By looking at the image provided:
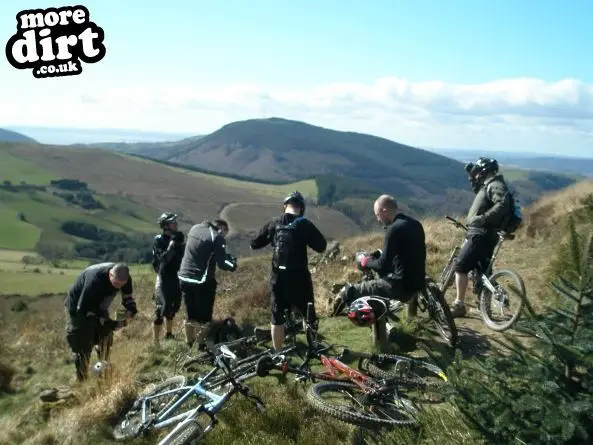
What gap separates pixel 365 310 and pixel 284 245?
1290 mm

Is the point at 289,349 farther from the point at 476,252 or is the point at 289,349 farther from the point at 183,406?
the point at 476,252

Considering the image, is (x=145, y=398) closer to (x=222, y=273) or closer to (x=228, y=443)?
(x=228, y=443)

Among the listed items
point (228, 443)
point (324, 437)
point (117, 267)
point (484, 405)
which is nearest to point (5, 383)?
point (117, 267)

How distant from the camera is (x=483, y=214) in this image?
7.60m

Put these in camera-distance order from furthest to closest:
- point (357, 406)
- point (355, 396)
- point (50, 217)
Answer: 1. point (50, 217)
2. point (355, 396)
3. point (357, 406)

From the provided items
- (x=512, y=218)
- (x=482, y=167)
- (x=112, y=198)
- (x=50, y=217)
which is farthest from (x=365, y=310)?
(x=112, y=198)

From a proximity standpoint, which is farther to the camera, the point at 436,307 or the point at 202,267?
the point at 202,267

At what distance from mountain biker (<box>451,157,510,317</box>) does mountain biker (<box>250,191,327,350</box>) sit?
2331mm

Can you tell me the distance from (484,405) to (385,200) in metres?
3.74

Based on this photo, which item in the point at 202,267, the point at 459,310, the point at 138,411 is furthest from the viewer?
the point at 459,310

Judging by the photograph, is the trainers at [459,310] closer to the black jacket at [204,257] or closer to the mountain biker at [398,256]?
the mountain biker at [398,256]

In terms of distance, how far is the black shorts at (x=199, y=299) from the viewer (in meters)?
8.25

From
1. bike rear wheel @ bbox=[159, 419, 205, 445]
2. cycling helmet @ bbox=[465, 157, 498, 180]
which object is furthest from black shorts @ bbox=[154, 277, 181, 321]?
cycling helmet @ bbox=[465, 157, 498, 180]

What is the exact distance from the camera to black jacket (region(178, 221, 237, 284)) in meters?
8.11
